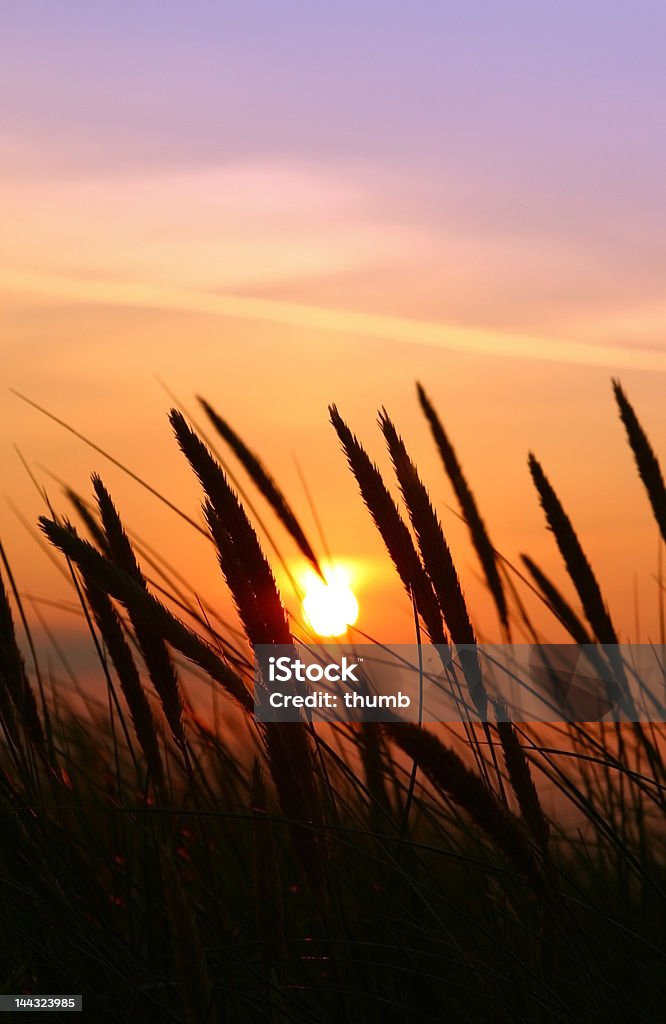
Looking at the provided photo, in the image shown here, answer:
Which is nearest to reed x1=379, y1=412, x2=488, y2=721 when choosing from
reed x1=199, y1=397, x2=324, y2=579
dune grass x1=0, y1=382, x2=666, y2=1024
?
dune grass x1=0, y1=382, x2=666, y2=1024

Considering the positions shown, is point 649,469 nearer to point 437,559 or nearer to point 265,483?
point 265,483

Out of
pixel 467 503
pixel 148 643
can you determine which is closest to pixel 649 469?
pixel 467 503

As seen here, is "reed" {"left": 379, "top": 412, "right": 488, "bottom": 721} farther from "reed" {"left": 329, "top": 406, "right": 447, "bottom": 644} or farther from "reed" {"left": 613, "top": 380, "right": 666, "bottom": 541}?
"reed" {"left": 613, "top": 380, "right": 666, "bottom": 541}

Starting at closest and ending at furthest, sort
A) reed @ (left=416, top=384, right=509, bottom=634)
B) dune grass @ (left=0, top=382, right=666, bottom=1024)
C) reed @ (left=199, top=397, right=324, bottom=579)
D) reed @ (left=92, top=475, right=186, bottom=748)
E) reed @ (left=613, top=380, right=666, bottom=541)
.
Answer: dune grass @ (left=0, top=382, right=666, bottom=1024)
reed @ (left=92, top=475, right=186, bottom=748)
reed @ (left=199, top=397, right=324, bottom=579)
reed @ (left=613, top=380, right=666, bottom=541)
reed @ (left=416, top=384, right=509, bottom=634)

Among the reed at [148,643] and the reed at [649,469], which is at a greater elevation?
the reed at [649,469]

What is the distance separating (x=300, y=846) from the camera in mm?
1277

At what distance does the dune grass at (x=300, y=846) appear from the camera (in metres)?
1.09

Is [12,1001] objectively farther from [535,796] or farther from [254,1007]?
[535,796]

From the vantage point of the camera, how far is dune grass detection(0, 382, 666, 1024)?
1086 mm

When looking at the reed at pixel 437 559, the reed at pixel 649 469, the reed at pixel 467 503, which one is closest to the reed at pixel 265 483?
the reed at pixel 437 559

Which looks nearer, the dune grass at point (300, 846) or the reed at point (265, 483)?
the dune grass at point (300, 846)

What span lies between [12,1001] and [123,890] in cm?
25

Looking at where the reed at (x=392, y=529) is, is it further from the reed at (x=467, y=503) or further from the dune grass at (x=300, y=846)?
the reed at (x=467, y=503)

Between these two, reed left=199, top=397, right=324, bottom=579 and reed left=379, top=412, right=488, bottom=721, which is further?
reed left=199, top=397, right=324, bottom=579
